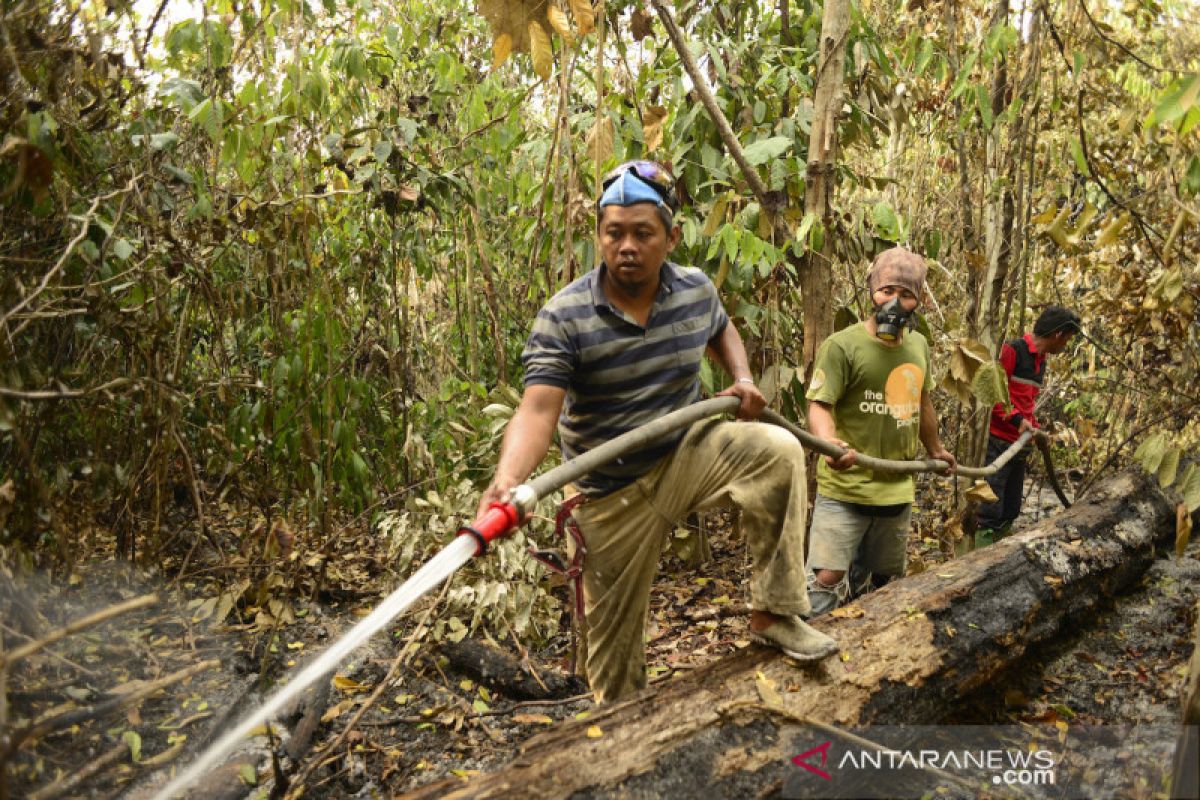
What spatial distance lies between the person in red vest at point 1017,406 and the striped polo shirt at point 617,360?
10.6 ft

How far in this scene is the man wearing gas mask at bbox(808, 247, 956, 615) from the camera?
3.70m

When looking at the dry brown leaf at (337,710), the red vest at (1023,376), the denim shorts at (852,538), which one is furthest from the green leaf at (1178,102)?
the red vest at (1023,376)

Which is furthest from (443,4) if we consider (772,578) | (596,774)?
(596,774)

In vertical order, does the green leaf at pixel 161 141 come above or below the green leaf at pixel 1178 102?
above

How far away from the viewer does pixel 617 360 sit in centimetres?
281

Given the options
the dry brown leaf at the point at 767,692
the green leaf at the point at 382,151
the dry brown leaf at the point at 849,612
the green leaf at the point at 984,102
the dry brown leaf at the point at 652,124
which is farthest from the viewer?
the green leaf at the point at 382,151

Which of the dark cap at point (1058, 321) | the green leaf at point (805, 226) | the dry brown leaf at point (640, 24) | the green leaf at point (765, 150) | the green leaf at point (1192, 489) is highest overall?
the dry brown leaf at point (640, 24)

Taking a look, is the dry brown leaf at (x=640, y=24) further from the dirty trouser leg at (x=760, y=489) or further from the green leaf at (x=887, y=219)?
the dirty trouser leg at (x=760, y=489)

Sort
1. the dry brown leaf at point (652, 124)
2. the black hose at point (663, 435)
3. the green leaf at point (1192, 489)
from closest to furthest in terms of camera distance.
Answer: the black hose at point (663, 435)
the green leaf at point (1192, 489)
the dry brown leaf at point (652, 124)

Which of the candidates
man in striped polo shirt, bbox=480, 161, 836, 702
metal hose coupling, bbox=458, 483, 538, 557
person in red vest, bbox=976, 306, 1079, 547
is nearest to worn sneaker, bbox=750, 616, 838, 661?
man in striped polo shirt, bbox=480, 161, 836, 702

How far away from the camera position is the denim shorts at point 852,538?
12.4 ft

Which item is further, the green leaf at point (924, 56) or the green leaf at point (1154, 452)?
the green leaf at point (924, 56)

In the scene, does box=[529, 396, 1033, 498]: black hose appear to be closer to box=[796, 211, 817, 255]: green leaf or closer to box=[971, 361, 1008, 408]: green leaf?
box=[971, 361, 1008, 408]: green leaf

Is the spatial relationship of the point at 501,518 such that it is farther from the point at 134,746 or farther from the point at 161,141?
the point at 161,141
